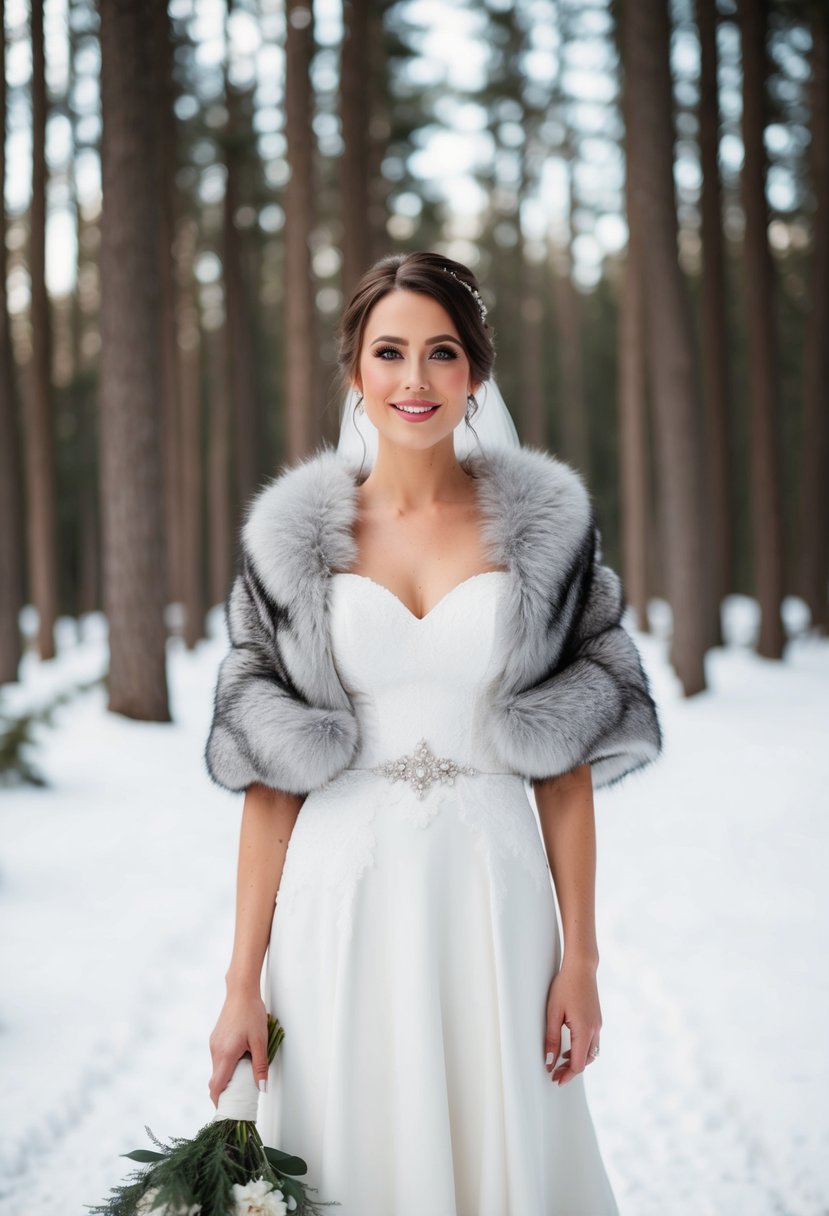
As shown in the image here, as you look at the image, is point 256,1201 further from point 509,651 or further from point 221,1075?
point 509,651

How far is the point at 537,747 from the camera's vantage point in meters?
2.23

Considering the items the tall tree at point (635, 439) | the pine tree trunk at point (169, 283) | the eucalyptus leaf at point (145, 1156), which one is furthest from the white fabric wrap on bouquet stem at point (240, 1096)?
the tall tree at point (635, 439)

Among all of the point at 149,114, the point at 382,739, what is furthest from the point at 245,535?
the point at 149,114

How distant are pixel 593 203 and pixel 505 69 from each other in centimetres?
340

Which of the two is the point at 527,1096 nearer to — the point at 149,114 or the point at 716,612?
the point at 149,114

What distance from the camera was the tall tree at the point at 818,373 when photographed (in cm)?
1650

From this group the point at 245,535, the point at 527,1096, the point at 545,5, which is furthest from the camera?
the point at 545,5

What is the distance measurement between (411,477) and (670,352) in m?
9.87

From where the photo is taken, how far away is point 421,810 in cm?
222

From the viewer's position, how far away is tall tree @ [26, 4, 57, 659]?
49.1 ft

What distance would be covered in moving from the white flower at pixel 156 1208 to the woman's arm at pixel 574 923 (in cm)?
76

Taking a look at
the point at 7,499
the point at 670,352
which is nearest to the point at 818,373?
the point at 670,352

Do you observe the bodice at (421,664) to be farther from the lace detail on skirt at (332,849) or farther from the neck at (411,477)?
the neck at (411,477)

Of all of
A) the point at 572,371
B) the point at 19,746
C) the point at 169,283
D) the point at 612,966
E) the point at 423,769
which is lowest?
the point at 612,966
